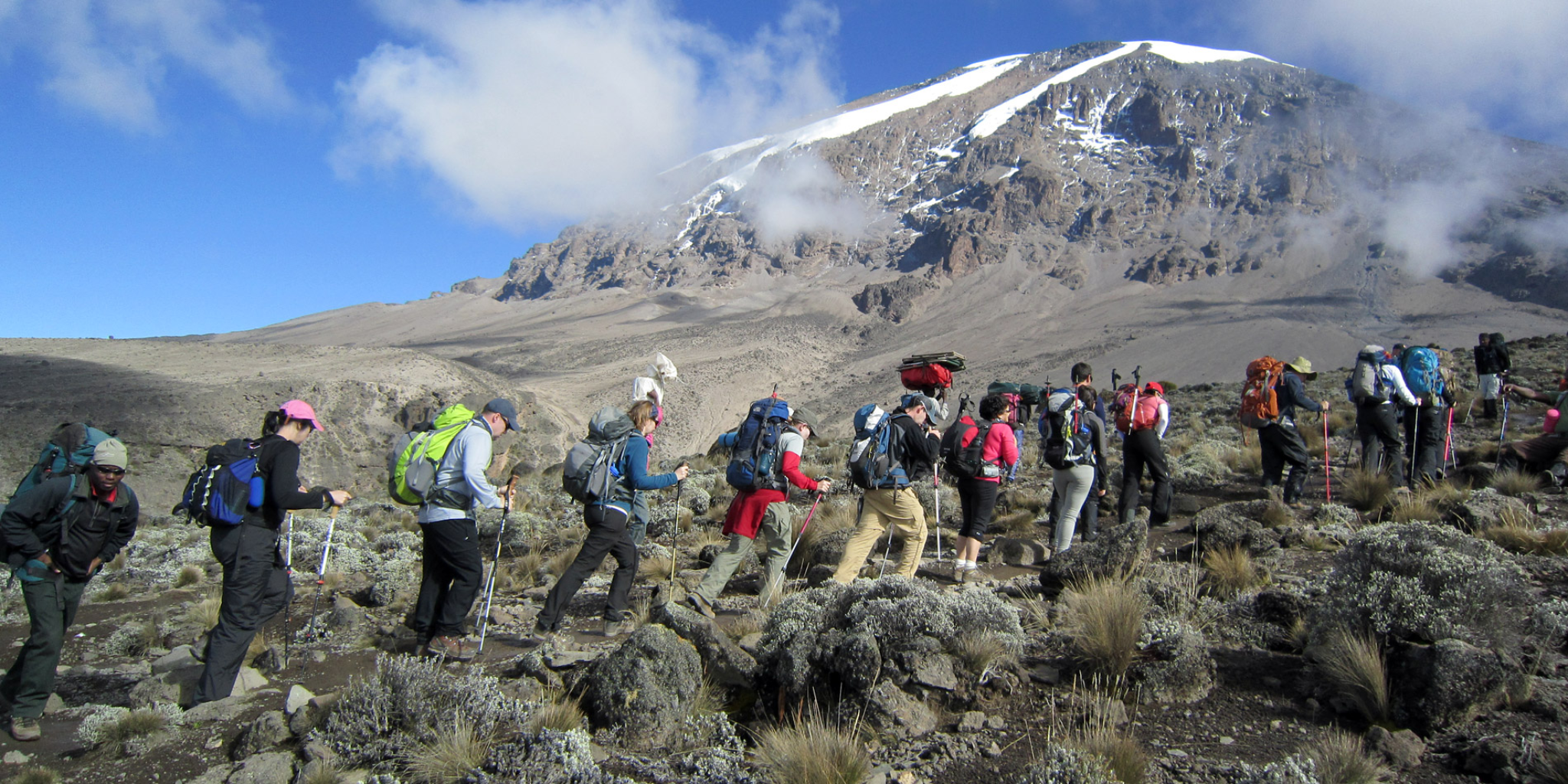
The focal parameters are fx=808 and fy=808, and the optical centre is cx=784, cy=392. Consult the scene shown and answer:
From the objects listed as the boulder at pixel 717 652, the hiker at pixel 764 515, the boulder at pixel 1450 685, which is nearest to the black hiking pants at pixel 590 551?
the hiker at pixel 764 515

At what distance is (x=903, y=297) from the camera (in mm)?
98188

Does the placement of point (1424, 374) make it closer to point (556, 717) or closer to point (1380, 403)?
point (1380, 403)

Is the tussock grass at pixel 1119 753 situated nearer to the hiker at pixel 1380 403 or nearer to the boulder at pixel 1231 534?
the boulder at pixel 1231 534

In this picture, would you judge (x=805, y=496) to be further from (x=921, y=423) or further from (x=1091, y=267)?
(x=1091, y=267)

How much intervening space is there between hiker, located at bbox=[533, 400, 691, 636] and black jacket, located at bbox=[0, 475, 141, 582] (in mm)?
2333

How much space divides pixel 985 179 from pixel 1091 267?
32.7 m

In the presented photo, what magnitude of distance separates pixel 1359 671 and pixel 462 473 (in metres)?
4.37

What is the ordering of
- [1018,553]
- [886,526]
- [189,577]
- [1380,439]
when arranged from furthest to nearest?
1. [189,577]
2. [1380,439]
3. [1018,553]
4. [886,526]

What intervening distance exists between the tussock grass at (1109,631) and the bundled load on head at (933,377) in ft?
7.01

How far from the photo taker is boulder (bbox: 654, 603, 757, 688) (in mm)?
4172

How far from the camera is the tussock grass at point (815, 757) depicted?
3.04 m

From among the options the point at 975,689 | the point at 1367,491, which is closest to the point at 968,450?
the point at 975,689

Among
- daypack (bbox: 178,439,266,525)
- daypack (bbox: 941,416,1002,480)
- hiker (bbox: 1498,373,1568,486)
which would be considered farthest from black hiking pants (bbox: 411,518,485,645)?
hiker (bbox: 1498,373,1568,486)

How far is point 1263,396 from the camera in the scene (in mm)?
7801
